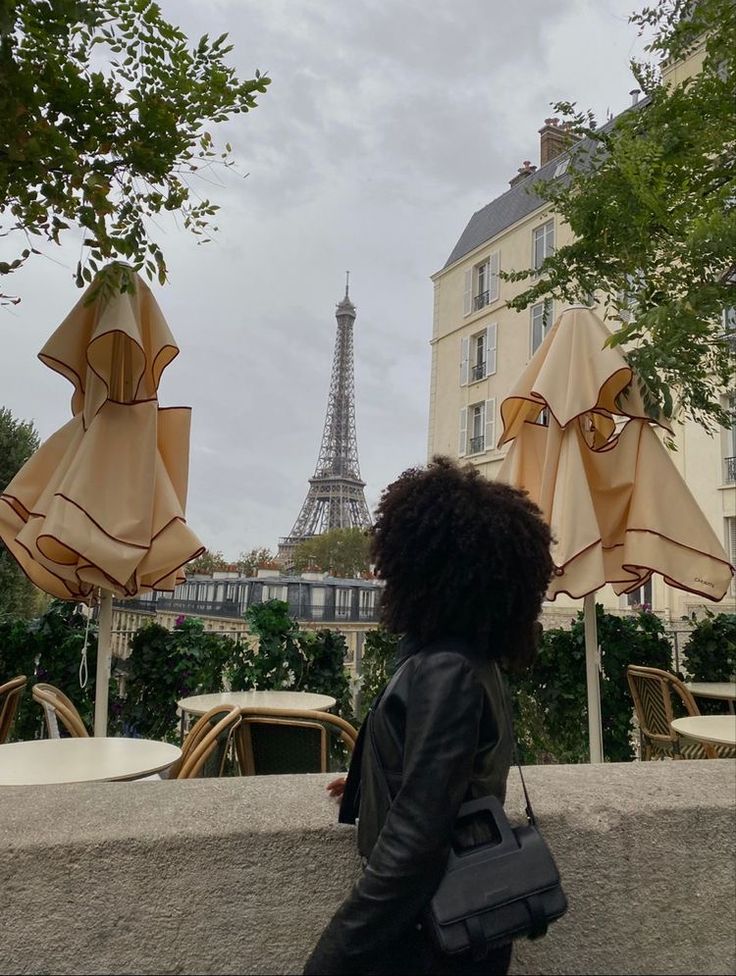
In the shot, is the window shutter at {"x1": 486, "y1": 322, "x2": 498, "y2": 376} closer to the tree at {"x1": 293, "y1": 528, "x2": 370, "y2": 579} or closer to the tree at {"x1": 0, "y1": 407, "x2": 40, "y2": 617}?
the tree at {"x1": 0, "y1": 407, "x2": 40, "y2": 617}

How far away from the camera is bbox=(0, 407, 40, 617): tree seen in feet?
31.7

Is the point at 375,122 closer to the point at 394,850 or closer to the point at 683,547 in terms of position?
the point at 683,547

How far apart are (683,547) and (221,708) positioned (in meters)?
2.27

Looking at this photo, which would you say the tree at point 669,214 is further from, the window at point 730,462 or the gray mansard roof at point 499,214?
the gray mansard roof at point 499,214

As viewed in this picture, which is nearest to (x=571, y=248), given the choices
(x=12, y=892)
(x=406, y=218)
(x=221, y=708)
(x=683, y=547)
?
(x=683, y=547)

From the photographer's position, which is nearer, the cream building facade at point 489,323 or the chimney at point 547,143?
the cream building facade at point 489,323

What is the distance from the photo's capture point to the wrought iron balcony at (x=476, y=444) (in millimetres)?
24047

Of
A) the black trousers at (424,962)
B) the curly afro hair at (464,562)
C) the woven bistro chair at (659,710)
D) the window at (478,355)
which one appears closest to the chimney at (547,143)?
the window at (478,355)

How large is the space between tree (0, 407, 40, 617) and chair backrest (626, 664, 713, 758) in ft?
27.0

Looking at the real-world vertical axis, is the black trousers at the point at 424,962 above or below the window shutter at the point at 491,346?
below

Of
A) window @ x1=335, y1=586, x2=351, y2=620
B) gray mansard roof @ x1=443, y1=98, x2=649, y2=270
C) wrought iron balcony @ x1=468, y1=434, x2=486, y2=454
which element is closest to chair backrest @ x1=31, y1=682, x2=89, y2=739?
window @ x1=335, y1=586, x2=351, y2=620

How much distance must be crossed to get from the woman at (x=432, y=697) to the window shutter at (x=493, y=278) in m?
25.2

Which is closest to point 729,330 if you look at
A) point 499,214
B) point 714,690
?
point 714,690

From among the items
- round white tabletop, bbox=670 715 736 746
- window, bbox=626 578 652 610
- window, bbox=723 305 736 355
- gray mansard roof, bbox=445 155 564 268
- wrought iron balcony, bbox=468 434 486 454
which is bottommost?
round white tabletop, bbox=670 715 736 746
